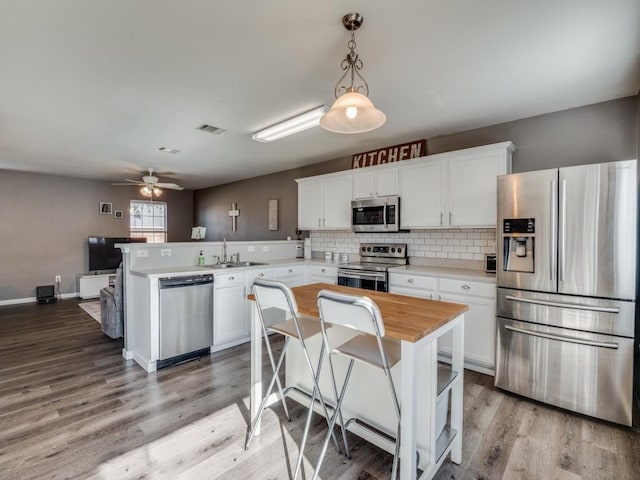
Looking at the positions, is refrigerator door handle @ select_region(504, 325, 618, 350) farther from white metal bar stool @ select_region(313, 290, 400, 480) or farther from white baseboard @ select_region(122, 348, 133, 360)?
white baseboard @ select_region(122, 348, 133, 360)

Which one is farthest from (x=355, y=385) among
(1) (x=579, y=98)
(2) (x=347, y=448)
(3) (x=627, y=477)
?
(1) (x=579, y=98)

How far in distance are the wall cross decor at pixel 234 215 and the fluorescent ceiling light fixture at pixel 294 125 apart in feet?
11.8

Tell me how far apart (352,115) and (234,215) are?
18.7ft

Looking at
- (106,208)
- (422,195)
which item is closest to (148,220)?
(106,208)

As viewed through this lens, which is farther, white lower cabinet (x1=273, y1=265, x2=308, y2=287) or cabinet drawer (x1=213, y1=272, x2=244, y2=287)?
white lower cabinet (x1=273, y1=265, x2=308, y2=287)

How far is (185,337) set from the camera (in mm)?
3238

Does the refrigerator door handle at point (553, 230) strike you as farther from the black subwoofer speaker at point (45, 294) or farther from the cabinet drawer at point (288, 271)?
the black subwoofer speaker at point (45, 294)

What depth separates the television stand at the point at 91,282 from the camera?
20.7ft

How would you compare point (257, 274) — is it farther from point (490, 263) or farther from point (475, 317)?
point (490, 263)

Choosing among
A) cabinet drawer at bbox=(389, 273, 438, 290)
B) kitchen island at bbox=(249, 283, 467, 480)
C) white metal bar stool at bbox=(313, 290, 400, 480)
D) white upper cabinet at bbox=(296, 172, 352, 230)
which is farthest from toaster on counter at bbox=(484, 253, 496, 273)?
white metal bar stool at bbox=(313, 290, 400, 480)

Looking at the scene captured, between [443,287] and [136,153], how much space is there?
4671 mm

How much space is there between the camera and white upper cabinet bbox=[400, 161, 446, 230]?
3543 millimetres

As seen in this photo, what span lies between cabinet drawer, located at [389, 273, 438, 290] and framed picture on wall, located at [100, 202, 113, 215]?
6.67 metres

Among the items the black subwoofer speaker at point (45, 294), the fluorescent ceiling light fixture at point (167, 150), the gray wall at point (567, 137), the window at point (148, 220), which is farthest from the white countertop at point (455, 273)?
the black subwoofer speaker at point (45, 294)
